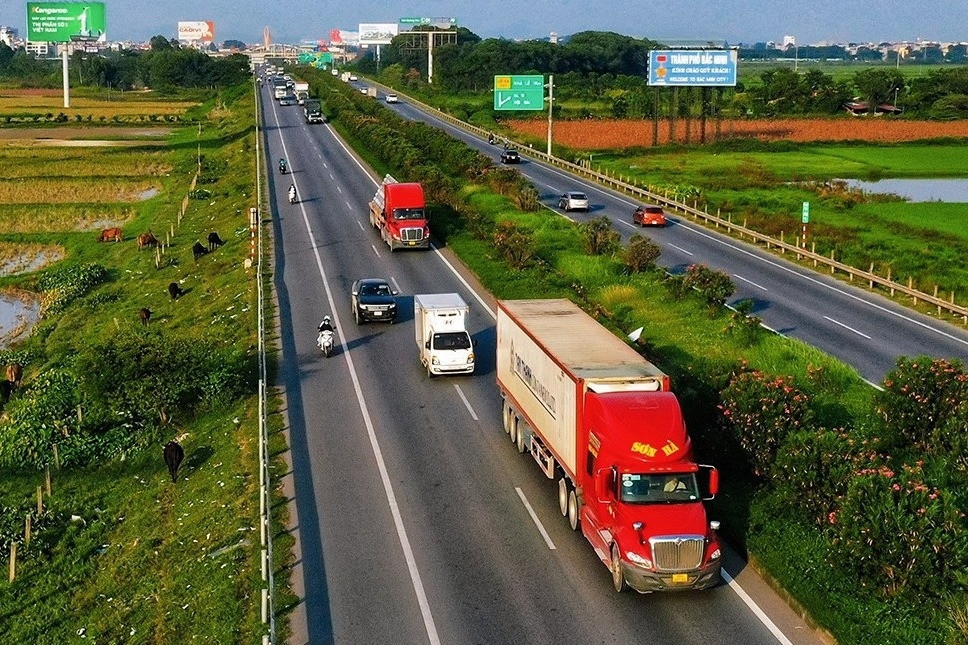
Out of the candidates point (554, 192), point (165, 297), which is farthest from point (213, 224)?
point (554, 192)

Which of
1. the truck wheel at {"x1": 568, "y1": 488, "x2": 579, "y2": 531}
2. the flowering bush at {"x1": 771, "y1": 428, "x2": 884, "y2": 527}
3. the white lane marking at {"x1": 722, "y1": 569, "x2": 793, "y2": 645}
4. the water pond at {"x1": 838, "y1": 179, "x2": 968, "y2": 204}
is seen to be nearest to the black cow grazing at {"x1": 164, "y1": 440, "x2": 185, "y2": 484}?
the truck wheel at {"x1": 568, "y1": 488, "x2": 579, "y2": 531}

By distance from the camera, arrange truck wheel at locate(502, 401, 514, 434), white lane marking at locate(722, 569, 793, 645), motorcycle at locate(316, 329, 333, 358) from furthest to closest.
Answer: motorcycle at locate(316, 329, 333, 358) → truck wheel at locate(502, 401, 514, 434) → white lane marking at locate(722, 569, 793, 645)

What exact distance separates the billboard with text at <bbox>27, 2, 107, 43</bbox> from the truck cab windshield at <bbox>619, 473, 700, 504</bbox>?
159 metres

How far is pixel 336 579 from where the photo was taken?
22562 millimetres

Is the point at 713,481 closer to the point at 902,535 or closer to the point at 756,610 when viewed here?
the point at 756,610

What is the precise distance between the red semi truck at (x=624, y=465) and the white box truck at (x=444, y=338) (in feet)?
30.9

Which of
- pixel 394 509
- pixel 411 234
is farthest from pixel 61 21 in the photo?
pixel 394 509

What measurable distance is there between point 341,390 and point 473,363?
4.35m

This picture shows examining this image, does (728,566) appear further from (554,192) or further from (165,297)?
(554,192)

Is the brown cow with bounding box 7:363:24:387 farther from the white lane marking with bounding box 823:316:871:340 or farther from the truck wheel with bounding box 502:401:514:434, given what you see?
the white lane marking with bounding box 823:316:871:340

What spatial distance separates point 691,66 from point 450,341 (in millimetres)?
78156

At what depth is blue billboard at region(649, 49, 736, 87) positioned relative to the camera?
107 m

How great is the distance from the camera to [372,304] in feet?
143

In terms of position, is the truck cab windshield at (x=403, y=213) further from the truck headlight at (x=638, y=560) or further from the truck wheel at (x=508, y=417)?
the truck headlight at (x=638, y=560)
